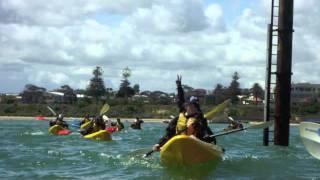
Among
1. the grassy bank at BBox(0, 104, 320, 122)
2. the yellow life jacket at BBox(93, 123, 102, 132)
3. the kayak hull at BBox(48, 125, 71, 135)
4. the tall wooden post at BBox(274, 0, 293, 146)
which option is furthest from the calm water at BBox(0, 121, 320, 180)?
the grassy bank at BBox(0, 104, 320, 122)

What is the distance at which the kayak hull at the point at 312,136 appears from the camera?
14562 mm

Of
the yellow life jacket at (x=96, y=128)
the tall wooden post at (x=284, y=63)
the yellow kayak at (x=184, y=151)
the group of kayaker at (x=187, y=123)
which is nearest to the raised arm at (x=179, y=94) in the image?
the group of kayaker at (x=187, y=123)

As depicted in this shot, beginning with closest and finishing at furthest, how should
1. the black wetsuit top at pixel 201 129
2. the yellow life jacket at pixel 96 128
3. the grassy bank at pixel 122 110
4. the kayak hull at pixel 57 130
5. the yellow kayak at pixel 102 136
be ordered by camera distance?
the black wetsuit top at pixel 201 129 → the yellow kayak at pixel 102 136 → the yellow life jacket at pixel 96 128 → the kayak hull at pixel 57 130 → the grassy bank at pixel 122 110

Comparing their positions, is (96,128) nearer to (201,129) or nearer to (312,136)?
(201,129)

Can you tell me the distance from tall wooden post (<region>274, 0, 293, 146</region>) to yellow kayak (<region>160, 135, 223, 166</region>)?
286 inches

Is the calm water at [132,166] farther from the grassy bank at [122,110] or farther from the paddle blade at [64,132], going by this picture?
the grassy bank at [122,110]

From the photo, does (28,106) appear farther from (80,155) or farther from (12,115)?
(80,155)

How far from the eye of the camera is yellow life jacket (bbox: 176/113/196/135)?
47.8 feet

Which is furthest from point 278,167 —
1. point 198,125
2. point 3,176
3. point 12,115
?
point 12,115

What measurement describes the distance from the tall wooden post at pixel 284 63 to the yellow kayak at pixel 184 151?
727 cm

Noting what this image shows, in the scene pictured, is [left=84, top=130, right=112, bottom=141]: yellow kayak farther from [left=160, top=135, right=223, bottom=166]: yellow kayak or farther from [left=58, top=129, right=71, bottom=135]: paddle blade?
[left=160, top=135, right=223, bottom=166]: yellow kayak

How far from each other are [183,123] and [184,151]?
1.25 metres

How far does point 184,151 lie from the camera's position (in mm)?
13773

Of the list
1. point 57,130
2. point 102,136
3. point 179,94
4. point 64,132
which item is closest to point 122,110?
point 57,130
